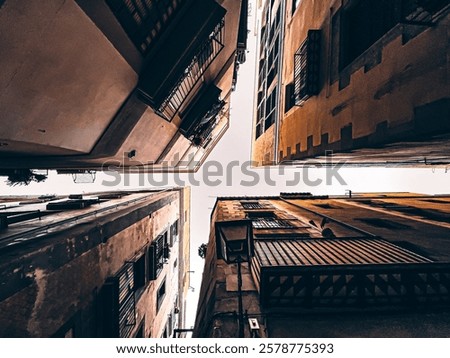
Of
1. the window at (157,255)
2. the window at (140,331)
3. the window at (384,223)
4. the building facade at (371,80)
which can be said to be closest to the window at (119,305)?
the window at (140,331)

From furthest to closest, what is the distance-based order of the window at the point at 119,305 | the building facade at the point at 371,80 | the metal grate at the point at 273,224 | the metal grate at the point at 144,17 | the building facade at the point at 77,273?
1. the metal grate at the point at 273,224
2. the window at the point at 119,305
3. the metal grate at the point at 144,17
4. the building facade at the point at 77,273
5. the building facade at the point at 371,80

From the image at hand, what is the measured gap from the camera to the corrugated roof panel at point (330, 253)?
6.17 m

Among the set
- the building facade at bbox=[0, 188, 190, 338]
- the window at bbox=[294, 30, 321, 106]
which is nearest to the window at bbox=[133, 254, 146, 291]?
the building facade at bbox=[0, 188, 190, 338]

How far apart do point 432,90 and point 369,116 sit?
1.65 metres

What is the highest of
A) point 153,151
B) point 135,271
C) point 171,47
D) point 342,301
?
point 171,47

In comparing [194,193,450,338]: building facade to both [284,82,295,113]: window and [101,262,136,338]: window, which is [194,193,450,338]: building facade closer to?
[101,262,136,338]: window

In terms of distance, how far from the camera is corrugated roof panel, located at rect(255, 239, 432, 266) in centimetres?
617

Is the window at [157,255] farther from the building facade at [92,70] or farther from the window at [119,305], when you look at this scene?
the building facade at [92,70]

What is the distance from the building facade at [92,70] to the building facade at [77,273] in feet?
6.84

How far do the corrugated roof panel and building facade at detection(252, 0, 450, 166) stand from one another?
2590mm

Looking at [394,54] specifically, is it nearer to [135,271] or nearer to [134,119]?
[134,119]

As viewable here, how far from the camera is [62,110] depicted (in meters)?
5.72

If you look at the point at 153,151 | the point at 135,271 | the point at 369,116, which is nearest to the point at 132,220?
the point at 135,271

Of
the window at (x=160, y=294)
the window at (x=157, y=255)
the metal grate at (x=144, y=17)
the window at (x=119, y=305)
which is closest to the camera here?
the metal grate at (x=144, y=17)
